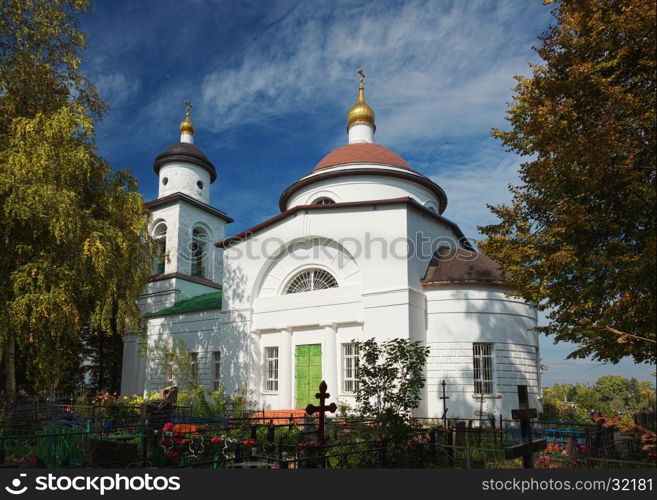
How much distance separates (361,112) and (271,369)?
14.3 m

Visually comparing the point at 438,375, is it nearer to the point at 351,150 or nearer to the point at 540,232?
the point at 540,232

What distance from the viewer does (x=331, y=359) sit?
60.5ft

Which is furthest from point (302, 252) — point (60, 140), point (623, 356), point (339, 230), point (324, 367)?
point (623, 356)

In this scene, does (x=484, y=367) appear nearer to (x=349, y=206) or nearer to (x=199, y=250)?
(x=349, y=206)

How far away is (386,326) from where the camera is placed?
17.6 metres

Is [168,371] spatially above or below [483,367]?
below

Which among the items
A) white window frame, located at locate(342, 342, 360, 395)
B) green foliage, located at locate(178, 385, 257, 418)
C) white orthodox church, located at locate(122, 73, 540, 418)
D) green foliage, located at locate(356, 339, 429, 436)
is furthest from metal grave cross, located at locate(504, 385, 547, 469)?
green foliage, located at locate(178, 385, 257, 418)

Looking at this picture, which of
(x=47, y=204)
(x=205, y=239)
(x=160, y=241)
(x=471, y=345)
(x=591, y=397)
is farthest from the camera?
(x=591, y=397)

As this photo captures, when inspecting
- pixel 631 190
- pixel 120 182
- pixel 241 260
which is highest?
pixel 120 182

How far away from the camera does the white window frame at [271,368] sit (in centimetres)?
2025

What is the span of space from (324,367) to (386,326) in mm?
2823

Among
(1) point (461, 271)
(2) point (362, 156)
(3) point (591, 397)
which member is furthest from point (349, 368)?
(3) point (591, 397)

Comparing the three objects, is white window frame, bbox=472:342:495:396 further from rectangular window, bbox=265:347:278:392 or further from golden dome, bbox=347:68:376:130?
golden dome, bbox=347:68:376:130

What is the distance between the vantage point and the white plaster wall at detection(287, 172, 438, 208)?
23062mm
